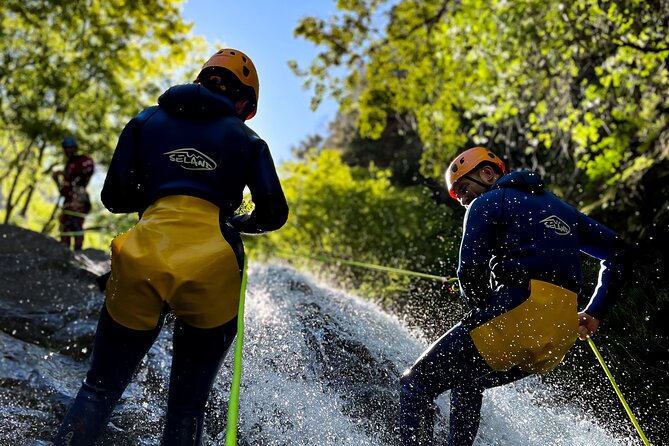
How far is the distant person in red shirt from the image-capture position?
954 cm

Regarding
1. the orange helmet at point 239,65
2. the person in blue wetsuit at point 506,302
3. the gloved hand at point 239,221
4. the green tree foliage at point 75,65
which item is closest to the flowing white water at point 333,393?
the person in blue wetsuit at point 506,302

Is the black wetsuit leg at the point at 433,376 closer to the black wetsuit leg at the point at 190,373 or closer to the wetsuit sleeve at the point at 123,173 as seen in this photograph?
the black wetsuit leg at the point at 190,373

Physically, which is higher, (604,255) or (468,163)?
(468,163)

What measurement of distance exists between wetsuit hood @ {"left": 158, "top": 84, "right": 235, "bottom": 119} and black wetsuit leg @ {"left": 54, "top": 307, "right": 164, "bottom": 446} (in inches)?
37.5

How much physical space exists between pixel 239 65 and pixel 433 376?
1.91 m

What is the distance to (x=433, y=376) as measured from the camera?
2.93m

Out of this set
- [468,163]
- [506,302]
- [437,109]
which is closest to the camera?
[506,302]

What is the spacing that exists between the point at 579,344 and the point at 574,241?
2650 mm

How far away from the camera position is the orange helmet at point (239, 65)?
2.72 metres

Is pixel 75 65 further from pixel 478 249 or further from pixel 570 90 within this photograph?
pixel 478 249

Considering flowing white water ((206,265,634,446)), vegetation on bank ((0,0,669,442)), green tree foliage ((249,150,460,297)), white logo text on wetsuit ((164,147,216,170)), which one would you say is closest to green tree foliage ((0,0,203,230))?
vegetation on bank ((0,0,669,442))

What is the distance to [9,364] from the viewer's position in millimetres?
4316

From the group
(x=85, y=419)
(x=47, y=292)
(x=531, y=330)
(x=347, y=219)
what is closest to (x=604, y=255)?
(x=531, y=330)

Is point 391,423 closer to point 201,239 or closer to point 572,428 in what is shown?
point 572,428
